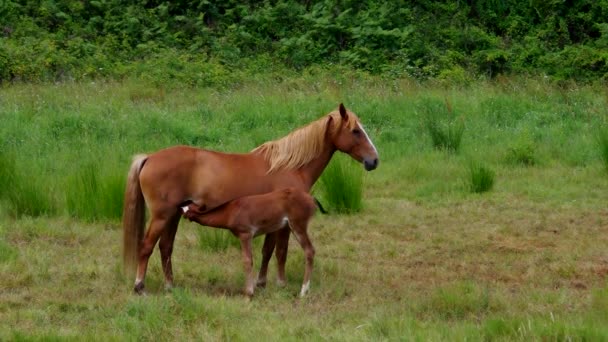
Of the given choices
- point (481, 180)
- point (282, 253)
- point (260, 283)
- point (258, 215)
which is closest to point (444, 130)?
point (481, 180)

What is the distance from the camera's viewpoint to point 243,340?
22.2ft

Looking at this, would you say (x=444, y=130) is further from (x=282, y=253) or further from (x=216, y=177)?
(x=216, y=177)

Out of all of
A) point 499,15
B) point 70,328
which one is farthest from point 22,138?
point 499,15

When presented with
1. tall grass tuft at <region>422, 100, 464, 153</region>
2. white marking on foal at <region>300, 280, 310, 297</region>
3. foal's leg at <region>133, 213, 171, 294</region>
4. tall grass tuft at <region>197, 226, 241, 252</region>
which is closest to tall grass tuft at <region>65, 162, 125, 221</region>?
tall grass tuft at <region>197, 226, 241, 252</region>

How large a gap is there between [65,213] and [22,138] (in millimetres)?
3560

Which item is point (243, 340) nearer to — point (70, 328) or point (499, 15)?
point (70, 328)

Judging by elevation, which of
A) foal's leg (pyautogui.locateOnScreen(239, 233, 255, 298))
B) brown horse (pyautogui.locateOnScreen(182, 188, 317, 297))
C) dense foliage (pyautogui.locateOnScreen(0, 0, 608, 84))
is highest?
brown horse (pyautogui.locateOnScreen(182, 188, 317, 297))

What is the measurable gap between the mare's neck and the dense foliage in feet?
35.9

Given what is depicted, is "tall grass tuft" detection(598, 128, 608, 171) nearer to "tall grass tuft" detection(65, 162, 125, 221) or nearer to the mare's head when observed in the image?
the mare's head

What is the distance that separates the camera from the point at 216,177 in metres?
8.30

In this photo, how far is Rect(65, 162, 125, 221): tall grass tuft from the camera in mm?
10516

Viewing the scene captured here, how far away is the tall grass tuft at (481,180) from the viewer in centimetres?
1216

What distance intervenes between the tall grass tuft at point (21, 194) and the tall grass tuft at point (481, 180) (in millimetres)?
4757

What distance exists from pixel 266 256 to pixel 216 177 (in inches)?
31.4
